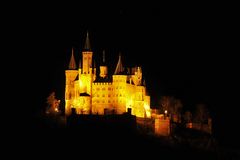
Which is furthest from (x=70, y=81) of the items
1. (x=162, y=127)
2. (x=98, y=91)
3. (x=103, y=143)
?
(x=103, y=143)

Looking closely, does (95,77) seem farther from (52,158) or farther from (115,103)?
(52,158)

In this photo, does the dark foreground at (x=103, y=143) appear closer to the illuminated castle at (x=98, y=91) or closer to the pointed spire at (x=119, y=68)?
the illuminated castle at (x=98, y=91)

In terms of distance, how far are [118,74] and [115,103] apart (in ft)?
9.82

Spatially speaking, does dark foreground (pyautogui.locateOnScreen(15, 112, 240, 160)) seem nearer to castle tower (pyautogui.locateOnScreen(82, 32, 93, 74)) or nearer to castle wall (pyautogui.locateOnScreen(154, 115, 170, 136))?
castle wall (pyautogui.locateOnScreen(154, 115, 170, 136))

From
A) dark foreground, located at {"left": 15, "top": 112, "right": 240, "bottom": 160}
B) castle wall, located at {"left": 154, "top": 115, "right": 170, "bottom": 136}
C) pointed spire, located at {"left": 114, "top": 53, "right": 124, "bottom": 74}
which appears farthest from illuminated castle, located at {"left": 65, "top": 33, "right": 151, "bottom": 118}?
castle wall, located at {"left": 154, "top": 115, "right": 170, "bottom": 136}

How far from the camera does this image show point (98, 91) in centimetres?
8369

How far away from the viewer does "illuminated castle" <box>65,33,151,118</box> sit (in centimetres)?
8325

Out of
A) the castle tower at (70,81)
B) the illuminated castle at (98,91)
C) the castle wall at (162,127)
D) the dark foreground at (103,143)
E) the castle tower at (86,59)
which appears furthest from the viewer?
the castle tower at (70,81)

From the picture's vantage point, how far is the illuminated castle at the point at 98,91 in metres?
83.2

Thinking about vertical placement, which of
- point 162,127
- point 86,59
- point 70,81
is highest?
point 86,59

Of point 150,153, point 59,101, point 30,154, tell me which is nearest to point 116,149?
point 150,153

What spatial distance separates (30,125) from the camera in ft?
263

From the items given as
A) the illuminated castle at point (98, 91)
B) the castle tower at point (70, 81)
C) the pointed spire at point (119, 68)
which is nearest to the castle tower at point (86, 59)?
the illuminated castle at point (98, 91)

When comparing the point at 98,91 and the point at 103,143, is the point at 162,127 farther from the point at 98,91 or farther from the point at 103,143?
the point at 103,143
